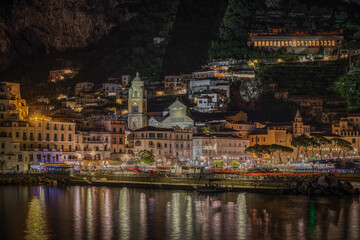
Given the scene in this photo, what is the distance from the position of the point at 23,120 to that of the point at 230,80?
54.3 m

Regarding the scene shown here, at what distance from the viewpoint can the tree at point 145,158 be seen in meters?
104

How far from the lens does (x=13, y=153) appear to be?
9688 centimetres

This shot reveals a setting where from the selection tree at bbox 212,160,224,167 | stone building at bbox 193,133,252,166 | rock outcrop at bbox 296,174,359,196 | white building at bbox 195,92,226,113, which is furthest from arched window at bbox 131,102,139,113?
rock outcrop at bbox 296,174,359,196

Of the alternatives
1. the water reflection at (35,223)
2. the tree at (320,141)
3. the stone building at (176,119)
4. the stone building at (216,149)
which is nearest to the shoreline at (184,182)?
the water reflection at (35,223)

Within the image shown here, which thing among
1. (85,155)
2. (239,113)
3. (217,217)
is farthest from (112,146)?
(217,217)

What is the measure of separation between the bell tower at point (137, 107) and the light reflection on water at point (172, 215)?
140ft

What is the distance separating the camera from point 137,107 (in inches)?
4993

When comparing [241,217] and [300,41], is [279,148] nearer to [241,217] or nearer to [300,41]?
[300,41]

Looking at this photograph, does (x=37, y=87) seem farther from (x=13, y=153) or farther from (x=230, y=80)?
(x=13, y=153)

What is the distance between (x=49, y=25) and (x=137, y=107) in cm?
5076

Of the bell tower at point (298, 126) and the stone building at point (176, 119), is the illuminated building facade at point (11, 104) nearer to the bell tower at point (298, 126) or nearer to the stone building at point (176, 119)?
the stone building at point (176, 119)

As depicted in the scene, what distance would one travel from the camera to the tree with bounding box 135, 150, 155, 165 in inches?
4112

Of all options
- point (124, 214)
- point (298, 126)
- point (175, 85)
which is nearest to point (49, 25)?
point (175, 85)

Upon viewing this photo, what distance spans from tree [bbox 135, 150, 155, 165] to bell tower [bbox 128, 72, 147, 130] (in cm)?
1798
